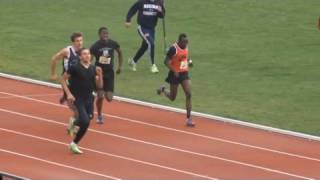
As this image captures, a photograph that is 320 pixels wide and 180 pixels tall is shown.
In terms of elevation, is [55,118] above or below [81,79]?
below

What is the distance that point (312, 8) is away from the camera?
3144 centimetres

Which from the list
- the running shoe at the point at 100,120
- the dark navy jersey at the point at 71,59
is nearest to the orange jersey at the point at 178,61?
the running shoe at the point at 100,120

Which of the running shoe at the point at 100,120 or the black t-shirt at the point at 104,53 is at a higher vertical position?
the black t-shirt at the point at 104,53

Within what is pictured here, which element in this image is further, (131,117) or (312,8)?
(312,8)

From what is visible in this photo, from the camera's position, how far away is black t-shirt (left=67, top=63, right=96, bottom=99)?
15.3 metres

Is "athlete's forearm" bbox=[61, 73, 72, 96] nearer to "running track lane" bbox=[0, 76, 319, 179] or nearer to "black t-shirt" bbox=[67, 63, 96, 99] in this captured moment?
"black t-shirt" bbox=[67, 63, 96, 99]

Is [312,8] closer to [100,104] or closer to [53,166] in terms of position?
[100,104]

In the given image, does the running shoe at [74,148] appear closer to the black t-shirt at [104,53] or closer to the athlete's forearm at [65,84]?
the athlete's forearm at [65,84]

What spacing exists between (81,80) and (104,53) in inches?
92.7

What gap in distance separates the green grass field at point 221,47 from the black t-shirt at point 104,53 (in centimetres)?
256

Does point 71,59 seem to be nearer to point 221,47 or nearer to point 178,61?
point 178,61

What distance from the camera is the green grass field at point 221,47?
2003 cm

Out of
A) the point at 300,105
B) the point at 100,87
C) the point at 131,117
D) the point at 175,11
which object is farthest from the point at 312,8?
the point at 100,87

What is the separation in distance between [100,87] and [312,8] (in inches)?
647
